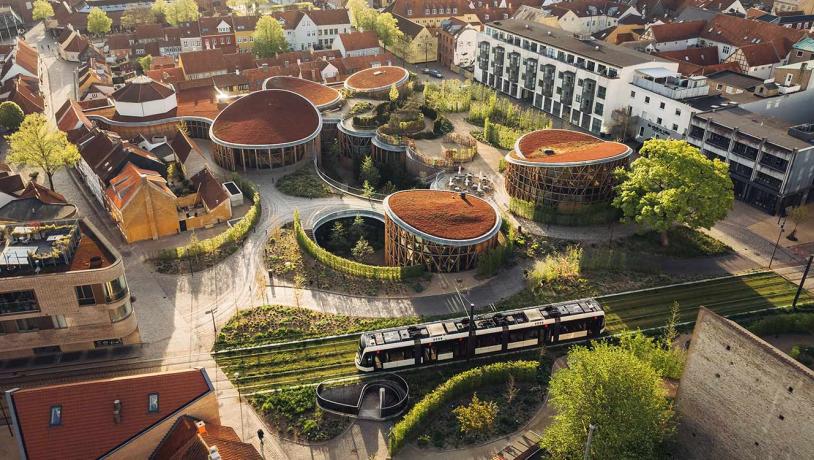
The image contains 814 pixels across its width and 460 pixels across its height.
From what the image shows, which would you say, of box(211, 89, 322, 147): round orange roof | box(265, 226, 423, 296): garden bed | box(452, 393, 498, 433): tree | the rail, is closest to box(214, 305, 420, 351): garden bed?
box(265, 226, 423, 296): garden bed

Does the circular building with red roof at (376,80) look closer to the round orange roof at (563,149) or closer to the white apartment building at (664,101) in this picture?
the round orange roof at (563,149)

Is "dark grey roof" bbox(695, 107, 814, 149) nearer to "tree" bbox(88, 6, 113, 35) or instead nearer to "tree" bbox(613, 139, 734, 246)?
"tree" bbox(613, 139, 734, 246)

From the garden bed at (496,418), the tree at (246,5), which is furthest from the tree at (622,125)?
the tree at (246,5)

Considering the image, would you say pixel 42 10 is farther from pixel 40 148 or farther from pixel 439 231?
pixel 439 231

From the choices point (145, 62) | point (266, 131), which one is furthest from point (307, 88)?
point (145, 62)

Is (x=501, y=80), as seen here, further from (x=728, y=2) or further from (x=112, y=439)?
(x=112, y=439)
